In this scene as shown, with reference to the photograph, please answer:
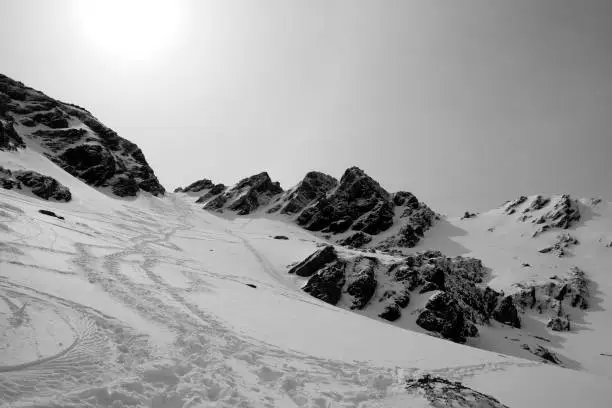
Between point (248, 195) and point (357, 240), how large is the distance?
A: 44.1 m

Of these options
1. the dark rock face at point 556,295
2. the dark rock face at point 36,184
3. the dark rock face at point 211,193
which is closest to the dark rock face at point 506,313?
the dark rock face at point 556,295

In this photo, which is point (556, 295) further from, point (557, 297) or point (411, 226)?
point (411, 226)

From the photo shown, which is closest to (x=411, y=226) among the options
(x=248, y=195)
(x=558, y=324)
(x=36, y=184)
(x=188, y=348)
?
(x=558, y=324)

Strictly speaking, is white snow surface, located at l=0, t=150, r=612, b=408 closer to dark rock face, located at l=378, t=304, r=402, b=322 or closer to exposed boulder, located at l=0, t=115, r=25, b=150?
dark rock face, located at l=378, t=304, r=402, b=322

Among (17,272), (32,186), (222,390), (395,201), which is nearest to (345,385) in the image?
(222,390)

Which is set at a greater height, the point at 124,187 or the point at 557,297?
the point at 557,297

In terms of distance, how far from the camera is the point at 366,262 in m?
41.6

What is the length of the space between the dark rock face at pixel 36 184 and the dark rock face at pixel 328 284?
143 feet

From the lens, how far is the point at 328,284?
3803cm

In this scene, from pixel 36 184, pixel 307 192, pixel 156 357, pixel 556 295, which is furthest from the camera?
pixel 307 192

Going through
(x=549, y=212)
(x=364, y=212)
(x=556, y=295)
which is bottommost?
(x=556, y=295)

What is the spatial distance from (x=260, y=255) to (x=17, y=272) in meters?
33.8

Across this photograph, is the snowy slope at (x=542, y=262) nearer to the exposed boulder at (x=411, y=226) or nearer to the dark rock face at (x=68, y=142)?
the exposed boulder at (x=411, y=226)

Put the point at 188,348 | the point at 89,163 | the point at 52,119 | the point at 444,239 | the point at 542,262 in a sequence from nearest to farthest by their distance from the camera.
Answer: the point at 188,348 < the point at 542,262 < the point at 89,163 < the point at 52,119 < the point at 444,239
